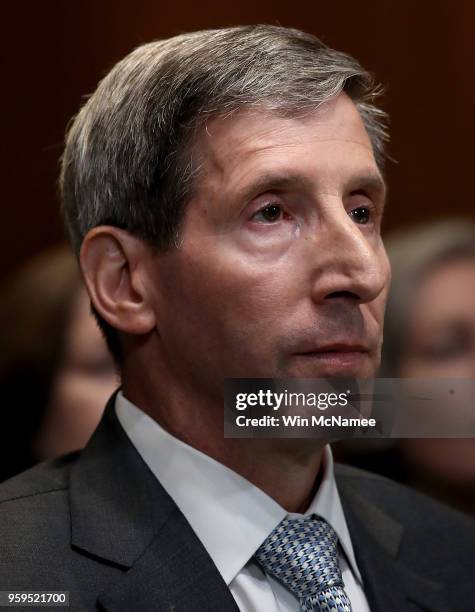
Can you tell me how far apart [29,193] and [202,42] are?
0.82 meters

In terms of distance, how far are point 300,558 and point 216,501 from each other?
0.14m

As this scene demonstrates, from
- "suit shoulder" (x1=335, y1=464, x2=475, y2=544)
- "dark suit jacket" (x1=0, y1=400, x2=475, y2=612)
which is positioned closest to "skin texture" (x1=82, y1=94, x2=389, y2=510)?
"dark suit jacket" (x1=0, y1=400, x2=475, y2=612)

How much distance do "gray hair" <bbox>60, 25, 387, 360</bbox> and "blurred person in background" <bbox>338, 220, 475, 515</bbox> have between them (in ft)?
1.95

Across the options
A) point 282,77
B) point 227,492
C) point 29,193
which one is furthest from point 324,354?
point 29,193

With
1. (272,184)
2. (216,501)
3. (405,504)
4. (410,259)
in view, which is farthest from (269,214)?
(410,259)

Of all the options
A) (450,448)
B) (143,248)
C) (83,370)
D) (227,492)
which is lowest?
(450,448)

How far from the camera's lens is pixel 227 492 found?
1492mm

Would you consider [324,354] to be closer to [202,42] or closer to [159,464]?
[159,464]

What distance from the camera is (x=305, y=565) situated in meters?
1.44

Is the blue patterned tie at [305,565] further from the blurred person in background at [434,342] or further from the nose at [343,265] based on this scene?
the blurred person in background at [434,342]

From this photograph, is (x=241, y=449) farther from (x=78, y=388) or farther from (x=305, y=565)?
(x=78, y=388)
